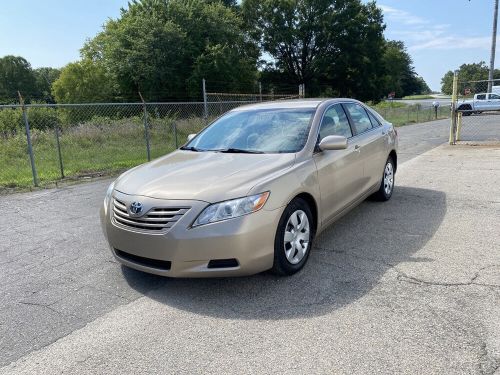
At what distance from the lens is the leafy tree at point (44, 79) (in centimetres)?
8343

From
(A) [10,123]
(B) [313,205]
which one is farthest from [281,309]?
(A) [10,123]

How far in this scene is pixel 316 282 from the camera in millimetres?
3609

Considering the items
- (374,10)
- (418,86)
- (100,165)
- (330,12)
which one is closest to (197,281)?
(100,165)

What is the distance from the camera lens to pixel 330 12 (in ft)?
140

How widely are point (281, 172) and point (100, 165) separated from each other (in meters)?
8.32

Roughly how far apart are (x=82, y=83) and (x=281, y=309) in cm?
4578

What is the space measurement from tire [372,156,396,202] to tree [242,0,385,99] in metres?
39.5

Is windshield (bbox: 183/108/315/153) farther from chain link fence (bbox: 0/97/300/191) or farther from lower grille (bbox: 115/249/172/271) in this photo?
chain link fence (bbox: 0/97/300/191)

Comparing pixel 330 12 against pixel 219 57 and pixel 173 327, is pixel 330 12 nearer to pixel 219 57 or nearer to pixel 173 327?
pixel 219 57

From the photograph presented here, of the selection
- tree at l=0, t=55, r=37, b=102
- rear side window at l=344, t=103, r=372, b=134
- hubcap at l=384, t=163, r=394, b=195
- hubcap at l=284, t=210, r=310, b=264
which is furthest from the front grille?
tree at l=0, t=55, r=37, b=102

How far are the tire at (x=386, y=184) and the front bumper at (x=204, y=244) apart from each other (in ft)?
10.2

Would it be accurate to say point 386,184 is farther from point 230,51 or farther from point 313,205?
point 230,51

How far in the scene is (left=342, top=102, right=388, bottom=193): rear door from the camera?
5.22 metres

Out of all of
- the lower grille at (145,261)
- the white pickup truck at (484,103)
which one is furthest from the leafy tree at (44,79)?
the lower grille at (145,261)
